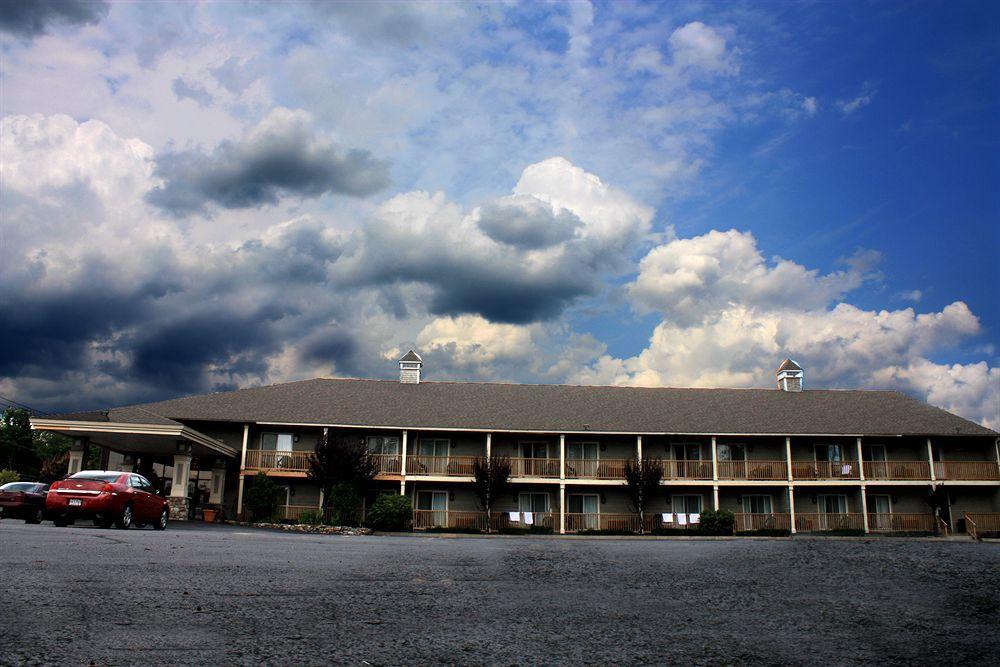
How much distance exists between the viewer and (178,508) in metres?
28.1

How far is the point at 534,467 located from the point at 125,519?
20.7m

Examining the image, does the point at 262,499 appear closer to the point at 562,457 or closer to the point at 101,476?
the point at 562,457

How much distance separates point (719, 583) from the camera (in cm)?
912

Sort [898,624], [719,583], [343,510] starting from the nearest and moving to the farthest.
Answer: [898,624], [719,583], [343,510]

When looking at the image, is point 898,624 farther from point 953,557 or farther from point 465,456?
point 465,456

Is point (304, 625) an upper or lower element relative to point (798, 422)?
lower

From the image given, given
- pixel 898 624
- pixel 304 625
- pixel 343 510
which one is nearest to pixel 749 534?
pixel 343 510

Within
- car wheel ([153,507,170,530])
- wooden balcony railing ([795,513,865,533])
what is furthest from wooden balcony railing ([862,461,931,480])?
car wheel ([153,507,170,530])

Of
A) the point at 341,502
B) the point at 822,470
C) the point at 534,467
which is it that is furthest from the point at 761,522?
the point at 341,502

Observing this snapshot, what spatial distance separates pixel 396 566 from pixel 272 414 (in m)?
25.9

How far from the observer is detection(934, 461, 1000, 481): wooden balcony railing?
36531 millimetres

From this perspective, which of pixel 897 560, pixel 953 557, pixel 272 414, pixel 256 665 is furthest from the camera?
pixel 272 414

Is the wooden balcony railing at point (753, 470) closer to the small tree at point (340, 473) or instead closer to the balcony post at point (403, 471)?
the balcony post at point (403, 471)

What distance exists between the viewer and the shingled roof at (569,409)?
3506 cm
